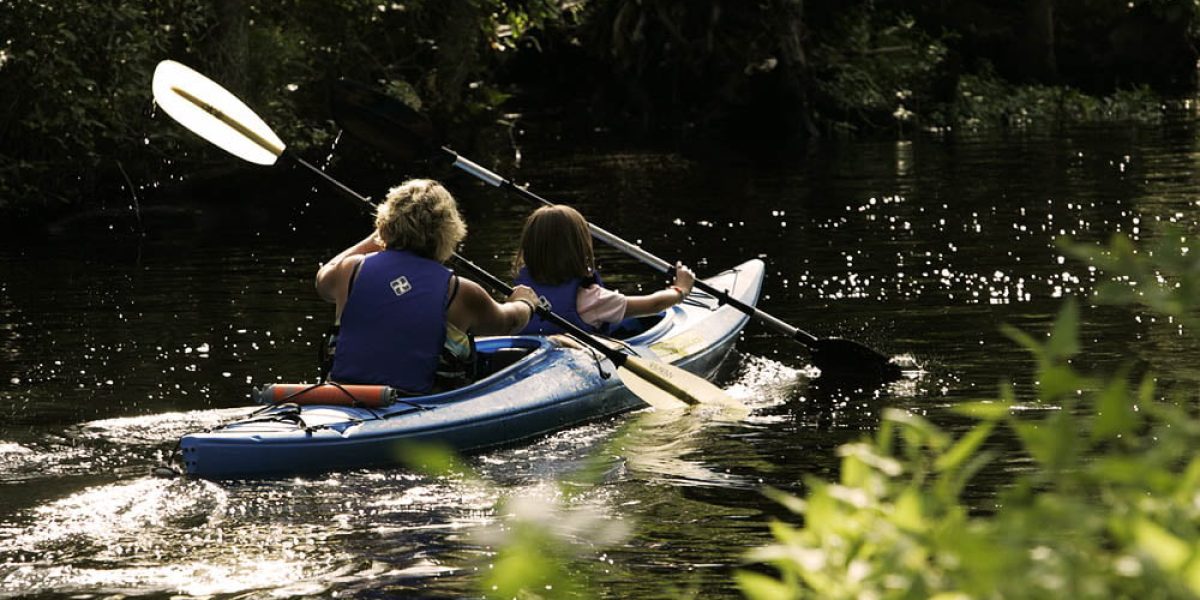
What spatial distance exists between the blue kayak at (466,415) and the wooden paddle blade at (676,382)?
21cm

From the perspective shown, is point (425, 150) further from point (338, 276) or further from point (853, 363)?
point (853, 363)

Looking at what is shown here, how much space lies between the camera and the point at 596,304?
7.68 m

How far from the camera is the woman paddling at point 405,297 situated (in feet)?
20.9

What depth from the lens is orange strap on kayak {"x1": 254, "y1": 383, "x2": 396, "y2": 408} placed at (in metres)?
6.29

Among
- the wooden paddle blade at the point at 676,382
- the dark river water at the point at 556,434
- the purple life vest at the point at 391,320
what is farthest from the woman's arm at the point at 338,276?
the wooden paddle blade at the point at 676,382

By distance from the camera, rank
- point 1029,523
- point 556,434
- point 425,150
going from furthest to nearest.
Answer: point 425,150
point 556,434
point 1029,523

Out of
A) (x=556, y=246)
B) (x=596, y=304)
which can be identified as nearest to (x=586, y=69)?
(x=596, y=304)

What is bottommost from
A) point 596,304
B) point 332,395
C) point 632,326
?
point 632,326

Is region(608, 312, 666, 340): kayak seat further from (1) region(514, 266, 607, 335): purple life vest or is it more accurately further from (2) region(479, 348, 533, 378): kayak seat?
(2) region(479, 348, 533, 378): kayak seat

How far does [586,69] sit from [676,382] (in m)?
21.5

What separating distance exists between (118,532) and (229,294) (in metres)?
6.28

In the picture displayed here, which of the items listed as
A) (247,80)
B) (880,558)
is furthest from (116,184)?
(880,558)

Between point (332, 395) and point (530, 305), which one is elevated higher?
point (530, 305)

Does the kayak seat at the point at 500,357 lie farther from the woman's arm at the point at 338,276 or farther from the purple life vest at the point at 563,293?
the woman's arm at the point at 338,276
